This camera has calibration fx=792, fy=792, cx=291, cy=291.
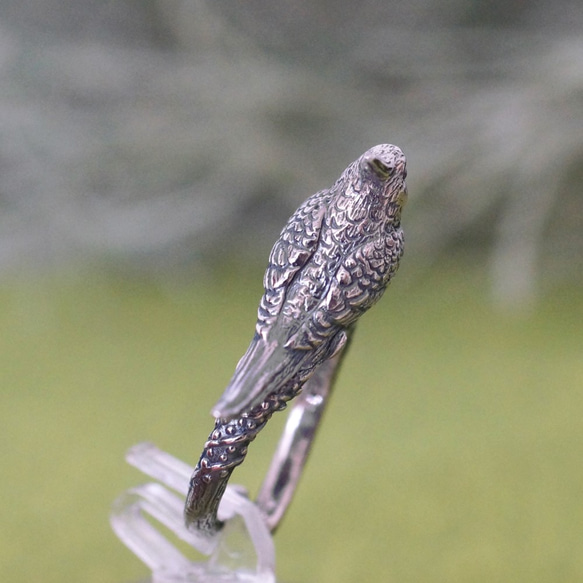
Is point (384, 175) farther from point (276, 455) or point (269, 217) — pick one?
point (269, 217)

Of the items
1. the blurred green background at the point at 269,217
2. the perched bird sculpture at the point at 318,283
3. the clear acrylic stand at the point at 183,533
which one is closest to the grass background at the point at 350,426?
the blurred green background at the point at 269,217

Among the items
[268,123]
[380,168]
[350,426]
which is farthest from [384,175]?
[268,123]

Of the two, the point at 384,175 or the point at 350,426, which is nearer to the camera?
the point at 384,175

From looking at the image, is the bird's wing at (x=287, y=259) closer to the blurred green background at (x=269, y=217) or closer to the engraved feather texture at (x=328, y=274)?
the engraved feather texture at (x=328, y=274)

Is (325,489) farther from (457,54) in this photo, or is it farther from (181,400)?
(457,54)

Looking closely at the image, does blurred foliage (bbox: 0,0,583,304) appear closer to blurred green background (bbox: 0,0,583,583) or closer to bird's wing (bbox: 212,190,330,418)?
blurred green background (bbox: 0,0,583,583)

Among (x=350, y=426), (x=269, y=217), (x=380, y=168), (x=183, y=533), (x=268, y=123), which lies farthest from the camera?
(x=269, y=217)

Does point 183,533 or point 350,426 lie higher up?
point 350,426
